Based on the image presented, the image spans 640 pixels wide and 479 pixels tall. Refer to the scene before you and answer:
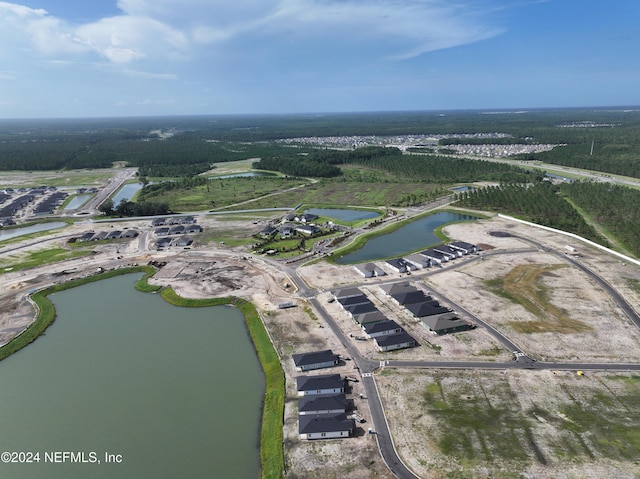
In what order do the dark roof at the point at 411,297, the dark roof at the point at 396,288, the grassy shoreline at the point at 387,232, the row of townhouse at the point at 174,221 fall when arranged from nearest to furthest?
the dark roof at the point at 411,297 → the dark roof at the point at 396,288 → the grassy shoreline at the point at 387,232 → the row of townhouse at the point at 174,221

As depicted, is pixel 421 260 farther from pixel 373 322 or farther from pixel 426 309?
pixel 373 322

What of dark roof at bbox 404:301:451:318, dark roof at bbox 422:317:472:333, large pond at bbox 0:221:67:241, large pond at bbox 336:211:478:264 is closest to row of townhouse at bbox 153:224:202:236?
large pond at bbox 0:221:67:241

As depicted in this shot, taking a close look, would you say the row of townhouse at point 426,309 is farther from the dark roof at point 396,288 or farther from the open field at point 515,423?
the open field at point 515,423

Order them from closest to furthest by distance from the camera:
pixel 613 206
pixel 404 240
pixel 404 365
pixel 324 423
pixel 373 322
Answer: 1. pixel 324 423
2. pixel 404 365
3. pixel 373 322
4. pixel 404 240
5. pixel 613 206

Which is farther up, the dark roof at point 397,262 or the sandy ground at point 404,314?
the dark roof at point 397,262

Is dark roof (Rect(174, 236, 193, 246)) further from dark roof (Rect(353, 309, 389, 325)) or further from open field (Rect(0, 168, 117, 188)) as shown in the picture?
open field (Rect(0, 168, 117, 188))

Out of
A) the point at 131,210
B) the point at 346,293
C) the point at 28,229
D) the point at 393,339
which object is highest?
the point at 131,210

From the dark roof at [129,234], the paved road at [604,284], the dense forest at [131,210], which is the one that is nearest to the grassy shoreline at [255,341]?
the dark roof at [129,234]

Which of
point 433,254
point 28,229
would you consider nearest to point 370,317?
point 433,254
